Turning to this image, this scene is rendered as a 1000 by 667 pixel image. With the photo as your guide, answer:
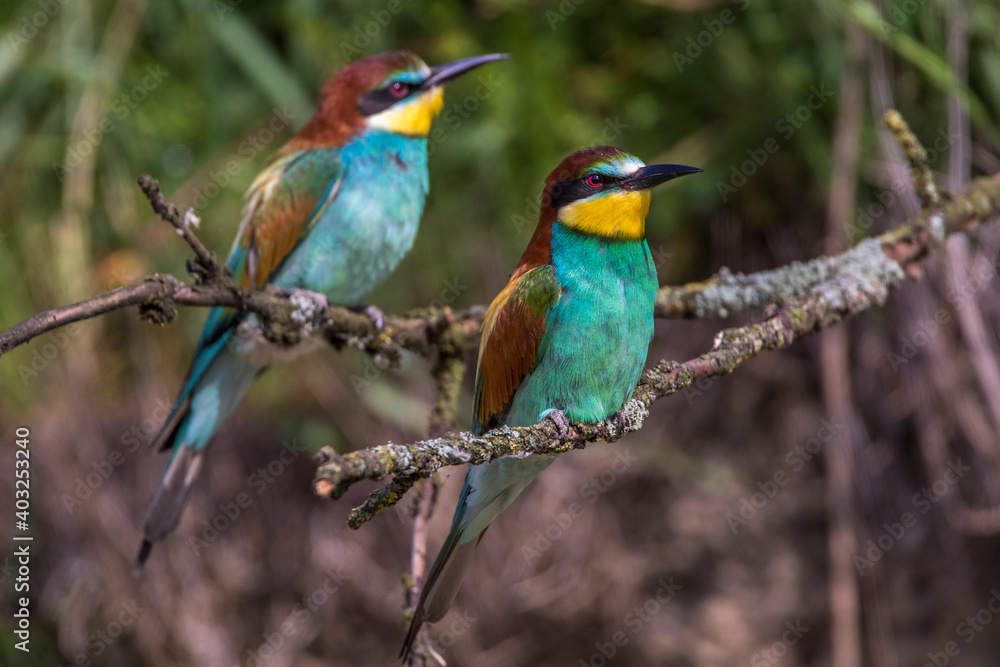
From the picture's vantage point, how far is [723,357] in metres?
1.38

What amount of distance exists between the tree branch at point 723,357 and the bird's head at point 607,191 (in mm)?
266

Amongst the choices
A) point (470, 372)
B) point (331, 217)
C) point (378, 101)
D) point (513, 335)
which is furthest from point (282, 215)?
point (513, 335)

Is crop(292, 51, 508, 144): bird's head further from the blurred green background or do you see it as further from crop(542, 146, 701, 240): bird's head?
crop(542, 146, 701, 240): bird's head

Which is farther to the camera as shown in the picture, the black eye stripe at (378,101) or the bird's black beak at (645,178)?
the black eye stripe at (378,101)

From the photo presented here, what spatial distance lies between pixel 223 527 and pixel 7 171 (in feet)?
5.75

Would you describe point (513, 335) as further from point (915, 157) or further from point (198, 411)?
point (198, 411)

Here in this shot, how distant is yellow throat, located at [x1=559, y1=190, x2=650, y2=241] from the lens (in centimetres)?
152

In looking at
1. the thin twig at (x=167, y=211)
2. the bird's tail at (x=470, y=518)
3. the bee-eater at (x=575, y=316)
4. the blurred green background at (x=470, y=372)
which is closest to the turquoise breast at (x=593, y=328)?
the bee-eater at (x=575, y=316)

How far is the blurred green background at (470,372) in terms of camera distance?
3254 mm

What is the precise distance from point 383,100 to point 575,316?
1.49 m

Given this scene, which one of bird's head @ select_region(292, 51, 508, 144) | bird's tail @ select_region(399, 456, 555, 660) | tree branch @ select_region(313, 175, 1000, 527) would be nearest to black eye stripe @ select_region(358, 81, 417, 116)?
bird's head @ select_region(292, 51, 508, 144)

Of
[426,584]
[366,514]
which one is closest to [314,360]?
[426,584]

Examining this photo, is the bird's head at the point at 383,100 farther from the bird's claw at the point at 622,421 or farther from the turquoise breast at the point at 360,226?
the bird's claw at the point at 622,421

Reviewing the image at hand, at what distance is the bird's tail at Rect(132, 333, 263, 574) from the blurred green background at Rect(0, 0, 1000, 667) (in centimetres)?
98
